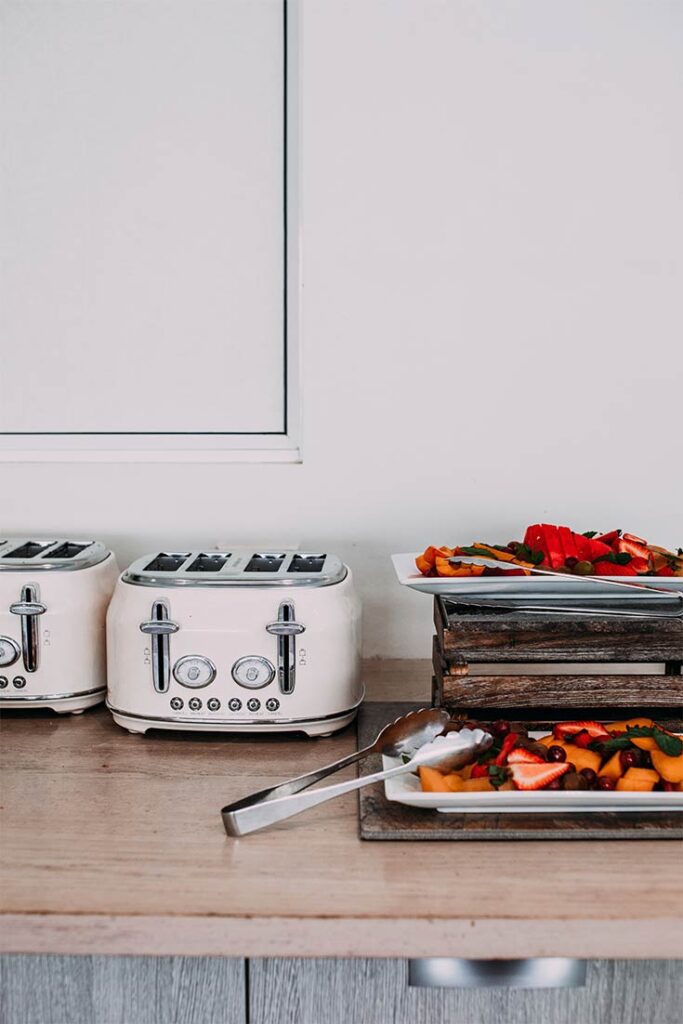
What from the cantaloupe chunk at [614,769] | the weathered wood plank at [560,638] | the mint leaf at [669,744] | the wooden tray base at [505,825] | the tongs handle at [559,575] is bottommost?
the wooden tray base at [505,825]

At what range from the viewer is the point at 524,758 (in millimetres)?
769

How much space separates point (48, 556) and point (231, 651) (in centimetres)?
28

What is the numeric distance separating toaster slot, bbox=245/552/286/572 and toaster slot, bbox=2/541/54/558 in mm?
265

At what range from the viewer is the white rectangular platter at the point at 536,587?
0.93 m

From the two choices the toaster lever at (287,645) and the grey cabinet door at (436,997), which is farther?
the toaster lever at (287,645)

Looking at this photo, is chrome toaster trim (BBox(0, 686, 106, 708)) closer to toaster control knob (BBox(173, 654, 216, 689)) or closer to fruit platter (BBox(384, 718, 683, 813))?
toaster control knob (BBox(173, 654, 216, 689))

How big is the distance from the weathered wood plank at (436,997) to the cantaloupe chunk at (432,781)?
14cm

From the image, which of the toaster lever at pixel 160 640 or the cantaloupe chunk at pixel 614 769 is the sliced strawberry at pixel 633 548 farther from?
the toaster lever at pixel 160 640

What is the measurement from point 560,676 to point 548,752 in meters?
0.14

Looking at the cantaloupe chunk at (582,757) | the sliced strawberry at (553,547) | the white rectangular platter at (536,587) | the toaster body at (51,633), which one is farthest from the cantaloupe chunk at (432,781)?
the toaster body at (51,633)

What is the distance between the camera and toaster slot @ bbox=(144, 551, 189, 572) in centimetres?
100

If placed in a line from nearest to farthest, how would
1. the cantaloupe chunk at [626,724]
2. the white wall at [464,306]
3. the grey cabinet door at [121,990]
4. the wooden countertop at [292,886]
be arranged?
the wooden countertop at [292,886], the grey cabinet door at [121,990], the cantaloupe chunk at [626,724], the white wall at [464,306]

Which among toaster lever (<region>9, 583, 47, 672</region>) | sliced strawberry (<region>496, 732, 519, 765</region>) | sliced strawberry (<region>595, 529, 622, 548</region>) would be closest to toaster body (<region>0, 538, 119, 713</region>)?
toaster lever (<region>9, 583, 47, 672</region>)

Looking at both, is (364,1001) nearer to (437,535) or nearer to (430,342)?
(437,535)
